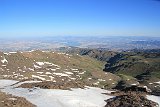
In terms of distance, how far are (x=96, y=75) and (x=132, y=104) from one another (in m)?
146

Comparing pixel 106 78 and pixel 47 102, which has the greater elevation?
pixel 47 102

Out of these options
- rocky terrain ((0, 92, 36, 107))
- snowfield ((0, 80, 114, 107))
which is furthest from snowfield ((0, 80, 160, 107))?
rocky terrain ((0, 92, 36, 107))

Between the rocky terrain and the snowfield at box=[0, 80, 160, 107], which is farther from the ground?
the rocky terrain

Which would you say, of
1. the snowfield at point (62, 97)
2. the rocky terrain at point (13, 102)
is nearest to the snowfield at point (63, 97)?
the snowfield at point (62, 97)

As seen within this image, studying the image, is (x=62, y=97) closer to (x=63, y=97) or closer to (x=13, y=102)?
(x=63, y=97)

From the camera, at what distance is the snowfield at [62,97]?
27217mm

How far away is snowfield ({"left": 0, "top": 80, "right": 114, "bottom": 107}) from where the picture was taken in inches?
1072

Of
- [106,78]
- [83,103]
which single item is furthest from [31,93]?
[106,78]

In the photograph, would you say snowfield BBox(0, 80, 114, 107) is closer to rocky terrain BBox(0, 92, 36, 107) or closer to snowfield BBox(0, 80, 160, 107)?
snowfield BBox(0, 80, 160, 107)

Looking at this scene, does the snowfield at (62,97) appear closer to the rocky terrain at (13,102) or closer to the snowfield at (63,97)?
the snowfield at (63,97)

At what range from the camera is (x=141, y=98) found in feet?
101

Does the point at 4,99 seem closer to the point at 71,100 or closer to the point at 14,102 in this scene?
the point at 14,102

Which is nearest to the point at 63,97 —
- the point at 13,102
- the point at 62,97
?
the point at 62,97

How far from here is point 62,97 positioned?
2956 centimetres
